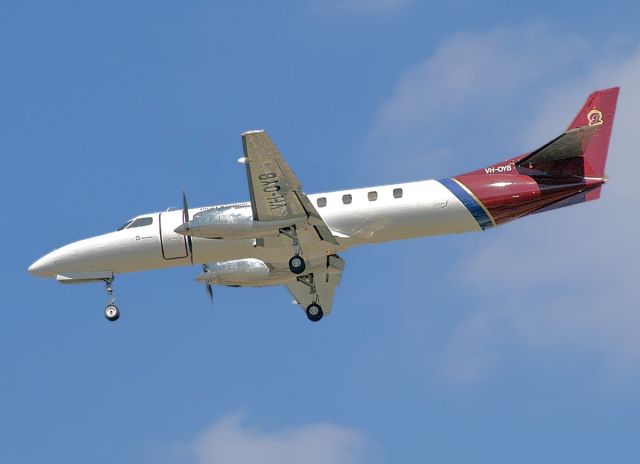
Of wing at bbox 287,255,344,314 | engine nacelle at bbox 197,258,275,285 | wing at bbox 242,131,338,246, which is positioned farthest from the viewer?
engine nacelle at bbox 197,258,275,285

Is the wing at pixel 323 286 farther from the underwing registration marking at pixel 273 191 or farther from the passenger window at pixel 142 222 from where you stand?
the passenger window at pixel 142 222

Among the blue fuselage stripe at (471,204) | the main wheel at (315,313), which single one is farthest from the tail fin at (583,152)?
the main wheel at (315,313)

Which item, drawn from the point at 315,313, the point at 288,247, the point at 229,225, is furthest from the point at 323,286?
the point at 229,225

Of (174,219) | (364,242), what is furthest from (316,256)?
(174,219)

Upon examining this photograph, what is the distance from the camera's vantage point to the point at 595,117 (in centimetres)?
4366

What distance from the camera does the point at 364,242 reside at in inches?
1732

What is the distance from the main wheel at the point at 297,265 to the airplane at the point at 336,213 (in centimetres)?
3

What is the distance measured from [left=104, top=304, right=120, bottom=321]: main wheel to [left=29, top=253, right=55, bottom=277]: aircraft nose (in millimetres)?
2192

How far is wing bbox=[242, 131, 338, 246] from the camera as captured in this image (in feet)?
133

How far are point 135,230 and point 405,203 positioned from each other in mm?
8643

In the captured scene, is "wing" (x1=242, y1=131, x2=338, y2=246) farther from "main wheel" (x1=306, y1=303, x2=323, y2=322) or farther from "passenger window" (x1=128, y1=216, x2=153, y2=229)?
"passenger window" (x1=128, y1=216, x2=153, y2=229)

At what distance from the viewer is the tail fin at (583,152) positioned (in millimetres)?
43094

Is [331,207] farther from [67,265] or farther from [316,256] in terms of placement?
[67,265]

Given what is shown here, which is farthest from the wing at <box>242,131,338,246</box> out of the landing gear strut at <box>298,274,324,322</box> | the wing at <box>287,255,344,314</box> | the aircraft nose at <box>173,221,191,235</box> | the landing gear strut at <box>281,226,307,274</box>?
the landing gear strut at <box>298,274,324,322</box>
